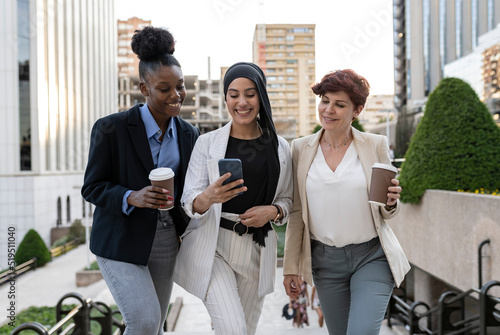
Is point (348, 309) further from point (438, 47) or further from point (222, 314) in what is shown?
point (438, 47)

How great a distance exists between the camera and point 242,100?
7.41 ft

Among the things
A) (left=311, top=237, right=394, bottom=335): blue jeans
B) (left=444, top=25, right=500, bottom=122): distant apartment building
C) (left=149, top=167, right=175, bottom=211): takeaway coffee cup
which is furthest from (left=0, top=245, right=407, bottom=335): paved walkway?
(left=444, top=25, right=500, bottom=122): distant apartment building

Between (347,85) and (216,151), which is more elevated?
(347,85)

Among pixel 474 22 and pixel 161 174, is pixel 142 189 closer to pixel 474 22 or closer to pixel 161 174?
pixel 161 174

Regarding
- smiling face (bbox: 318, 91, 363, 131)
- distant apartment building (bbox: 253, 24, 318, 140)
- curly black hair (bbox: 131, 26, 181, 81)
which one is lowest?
smiling face (bbox: 318, 91, 363, 131)

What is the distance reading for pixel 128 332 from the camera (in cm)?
211

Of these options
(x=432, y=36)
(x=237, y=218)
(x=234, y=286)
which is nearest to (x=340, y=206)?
(x=237, y=218)

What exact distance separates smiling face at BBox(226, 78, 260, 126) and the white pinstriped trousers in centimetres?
56

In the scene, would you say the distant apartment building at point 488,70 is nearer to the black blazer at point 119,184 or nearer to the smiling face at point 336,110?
the smiling face at point 336,110

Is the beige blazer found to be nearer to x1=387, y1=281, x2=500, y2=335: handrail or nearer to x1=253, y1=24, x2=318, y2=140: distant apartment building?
x1=387, y1=281, x2=500, y2=335: handrail

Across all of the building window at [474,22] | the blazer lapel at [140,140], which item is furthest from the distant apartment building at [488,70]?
the blazer lapel at [140,140]

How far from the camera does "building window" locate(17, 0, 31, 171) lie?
22.9m

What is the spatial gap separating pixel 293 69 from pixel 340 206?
270 feet

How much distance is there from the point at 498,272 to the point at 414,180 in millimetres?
2472
